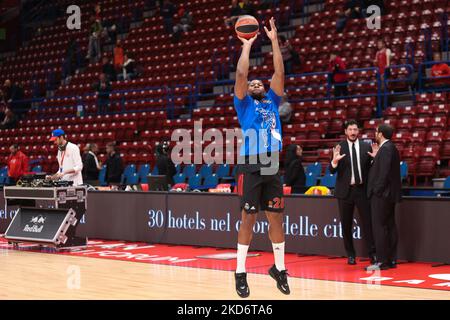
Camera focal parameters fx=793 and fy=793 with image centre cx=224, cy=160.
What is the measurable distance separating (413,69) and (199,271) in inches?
362

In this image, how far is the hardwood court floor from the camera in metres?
8.05

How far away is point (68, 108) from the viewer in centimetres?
2603

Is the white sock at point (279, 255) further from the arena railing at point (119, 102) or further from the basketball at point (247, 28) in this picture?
the arena railing at point (119, 102)

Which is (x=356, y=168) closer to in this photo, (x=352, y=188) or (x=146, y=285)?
(x=352, y=188)

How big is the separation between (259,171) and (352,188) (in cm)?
325

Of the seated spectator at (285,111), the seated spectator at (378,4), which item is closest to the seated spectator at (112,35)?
the seated spectator at (378,4)

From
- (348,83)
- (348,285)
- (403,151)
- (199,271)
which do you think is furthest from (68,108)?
(348,285)

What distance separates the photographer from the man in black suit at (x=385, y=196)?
10.1 m

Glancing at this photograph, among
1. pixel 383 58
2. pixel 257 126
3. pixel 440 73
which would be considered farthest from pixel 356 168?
pixel 383 58

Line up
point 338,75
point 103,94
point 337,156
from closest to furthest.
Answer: point 337,156
point 338,75
point 103,94

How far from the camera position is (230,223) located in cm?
1273

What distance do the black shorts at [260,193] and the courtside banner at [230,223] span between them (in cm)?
351

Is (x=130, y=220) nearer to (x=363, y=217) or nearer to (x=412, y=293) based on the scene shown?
(x=363, y=217)

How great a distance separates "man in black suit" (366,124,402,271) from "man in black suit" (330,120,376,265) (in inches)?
12.7
